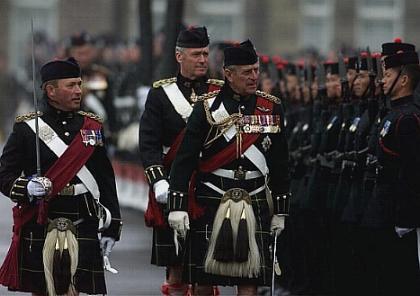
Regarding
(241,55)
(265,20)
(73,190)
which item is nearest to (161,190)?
(73,190)

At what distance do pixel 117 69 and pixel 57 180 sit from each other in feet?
64.7

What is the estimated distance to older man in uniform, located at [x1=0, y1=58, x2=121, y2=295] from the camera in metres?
10.2

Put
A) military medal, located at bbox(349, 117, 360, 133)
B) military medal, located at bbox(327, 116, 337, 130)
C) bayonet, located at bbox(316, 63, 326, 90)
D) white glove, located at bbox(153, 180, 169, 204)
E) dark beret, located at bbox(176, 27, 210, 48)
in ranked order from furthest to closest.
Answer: bayonet, located at bbox(316, 63, 326, 90) → military medal, located at bbox(327, 116, 337, 130) → military medal, located at bbox(349, 117, 360, 133) → dark beret, located at bbox(176, 27, 210, 48) → white glove, located at bbox(153, 180, 169, 204)

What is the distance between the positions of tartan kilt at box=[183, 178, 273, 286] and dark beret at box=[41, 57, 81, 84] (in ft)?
3.39

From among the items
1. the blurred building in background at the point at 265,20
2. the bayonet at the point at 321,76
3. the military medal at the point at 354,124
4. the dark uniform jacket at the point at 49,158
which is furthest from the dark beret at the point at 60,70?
the blurred building in background at the point at 265,20

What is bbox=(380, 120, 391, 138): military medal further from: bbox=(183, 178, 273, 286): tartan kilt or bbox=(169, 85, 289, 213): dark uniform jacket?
bbox=(183, 178, 273, 286): tartan kilt

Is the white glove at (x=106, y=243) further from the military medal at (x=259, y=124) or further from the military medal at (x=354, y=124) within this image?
the military medal at (x=354, y=124)

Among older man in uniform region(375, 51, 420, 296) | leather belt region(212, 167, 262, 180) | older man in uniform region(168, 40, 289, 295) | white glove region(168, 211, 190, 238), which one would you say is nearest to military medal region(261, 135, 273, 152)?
older man in uniform region(168, 40, 289, 295)

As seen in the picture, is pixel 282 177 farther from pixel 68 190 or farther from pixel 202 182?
pixel 68 190

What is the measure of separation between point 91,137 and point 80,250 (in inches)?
26.1

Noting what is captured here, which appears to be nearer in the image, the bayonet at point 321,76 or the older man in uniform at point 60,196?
the older man in uniform at point 60,196

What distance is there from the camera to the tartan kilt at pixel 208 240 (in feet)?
34.5

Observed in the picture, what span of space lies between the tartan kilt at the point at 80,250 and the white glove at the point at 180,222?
0.47 metres

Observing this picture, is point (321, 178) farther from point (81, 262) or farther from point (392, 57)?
point (81, 262)
